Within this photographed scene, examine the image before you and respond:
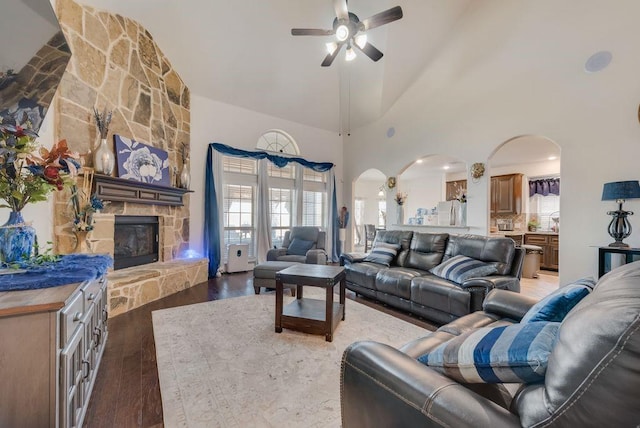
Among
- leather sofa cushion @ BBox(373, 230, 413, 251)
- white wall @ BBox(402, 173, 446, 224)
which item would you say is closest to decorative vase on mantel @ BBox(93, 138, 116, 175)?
leather sofa cushion @ BBox(373, 230, 413, 251)

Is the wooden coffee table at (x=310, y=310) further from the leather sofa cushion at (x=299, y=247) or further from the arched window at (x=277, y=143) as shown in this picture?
the arched window at (x=277, y=143)

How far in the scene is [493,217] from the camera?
25.0ft

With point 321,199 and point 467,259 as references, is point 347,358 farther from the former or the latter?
point 321,199

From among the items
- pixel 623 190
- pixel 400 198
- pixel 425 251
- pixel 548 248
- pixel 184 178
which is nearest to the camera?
pixel 623 190

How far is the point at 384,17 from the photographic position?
10.2ft

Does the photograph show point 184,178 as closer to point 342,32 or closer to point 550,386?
point 342,32

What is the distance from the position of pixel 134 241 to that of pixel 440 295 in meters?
4.19

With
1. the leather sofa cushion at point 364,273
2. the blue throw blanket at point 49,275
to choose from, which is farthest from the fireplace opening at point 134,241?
the leather sofa cushion at point 364,273

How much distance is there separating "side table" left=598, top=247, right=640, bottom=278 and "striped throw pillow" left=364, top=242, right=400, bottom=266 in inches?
92.6

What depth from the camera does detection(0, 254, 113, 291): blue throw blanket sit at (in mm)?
1269

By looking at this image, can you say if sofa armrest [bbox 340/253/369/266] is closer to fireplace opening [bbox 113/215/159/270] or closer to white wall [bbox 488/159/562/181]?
fireplace opening [bbox 113/215/159/270]

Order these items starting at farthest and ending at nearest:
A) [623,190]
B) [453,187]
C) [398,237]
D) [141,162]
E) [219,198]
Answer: [453,187], [219,198], [398,237], [141,162], [623,190]

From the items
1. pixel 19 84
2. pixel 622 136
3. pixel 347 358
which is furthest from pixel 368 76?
pixel 347 358

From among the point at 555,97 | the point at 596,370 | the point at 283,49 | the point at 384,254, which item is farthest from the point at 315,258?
the point at 555,97
